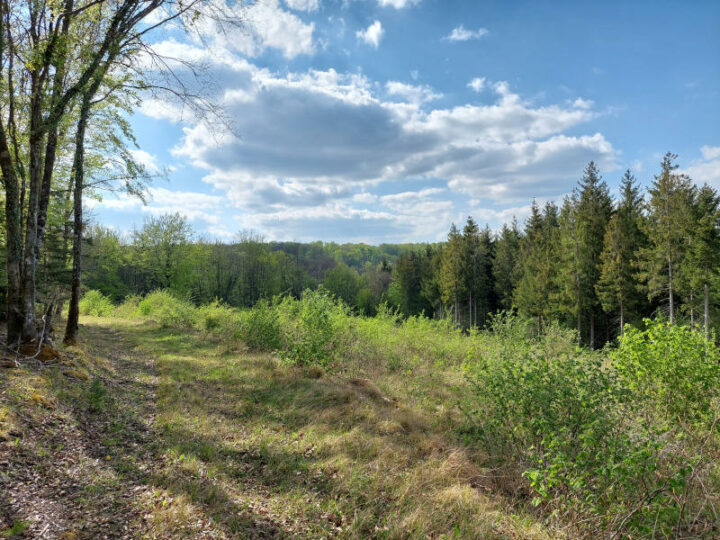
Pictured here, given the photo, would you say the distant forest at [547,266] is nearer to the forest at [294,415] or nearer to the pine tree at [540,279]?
the pine tree at [540,279]

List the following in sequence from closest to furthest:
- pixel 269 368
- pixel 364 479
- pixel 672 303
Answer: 1. pixel 364 479
2. pixel 269 368
3. pixel 672 303

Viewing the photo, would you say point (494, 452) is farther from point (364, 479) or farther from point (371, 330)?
point (371, 330)

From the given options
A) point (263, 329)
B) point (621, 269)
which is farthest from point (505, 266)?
point (263, 329)

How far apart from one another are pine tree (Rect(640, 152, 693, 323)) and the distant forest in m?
0.06

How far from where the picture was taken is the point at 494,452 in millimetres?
4996

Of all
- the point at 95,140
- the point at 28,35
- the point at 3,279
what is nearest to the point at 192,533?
the point at 28,35

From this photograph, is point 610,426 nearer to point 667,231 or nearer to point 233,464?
point 233,464

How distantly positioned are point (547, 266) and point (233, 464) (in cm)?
2933

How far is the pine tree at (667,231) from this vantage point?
20.1 meters

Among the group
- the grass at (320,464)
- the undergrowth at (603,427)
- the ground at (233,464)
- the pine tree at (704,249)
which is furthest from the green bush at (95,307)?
the pine tree at (704,249)

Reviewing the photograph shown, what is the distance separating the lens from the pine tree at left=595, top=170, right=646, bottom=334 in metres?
23.0

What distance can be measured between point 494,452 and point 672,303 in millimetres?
22218

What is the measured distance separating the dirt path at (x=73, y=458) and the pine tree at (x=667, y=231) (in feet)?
82.0

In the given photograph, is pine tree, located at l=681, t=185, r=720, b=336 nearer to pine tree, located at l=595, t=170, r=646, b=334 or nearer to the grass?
pine tree, located at l=595, t=170, r=646, b=334
